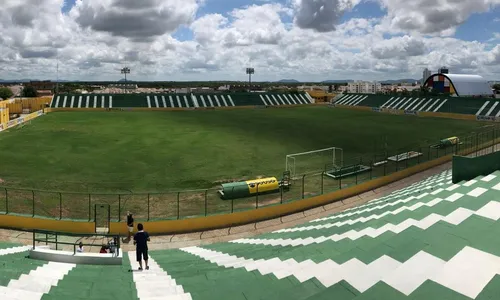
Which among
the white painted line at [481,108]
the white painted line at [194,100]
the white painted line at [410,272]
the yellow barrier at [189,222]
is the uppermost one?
the white painted line at [194,100]

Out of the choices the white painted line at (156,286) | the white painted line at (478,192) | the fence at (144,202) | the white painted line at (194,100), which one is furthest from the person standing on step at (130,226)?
the white painted line at (194,100)

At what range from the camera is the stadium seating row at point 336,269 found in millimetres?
7387

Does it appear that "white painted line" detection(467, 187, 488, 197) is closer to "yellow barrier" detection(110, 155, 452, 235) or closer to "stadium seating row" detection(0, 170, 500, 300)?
"stadium seating row" detection(0, 170, 500, 300)

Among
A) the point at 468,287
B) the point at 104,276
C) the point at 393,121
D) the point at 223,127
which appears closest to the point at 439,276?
the point at 468,287

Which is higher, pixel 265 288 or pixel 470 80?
pixel 470 80

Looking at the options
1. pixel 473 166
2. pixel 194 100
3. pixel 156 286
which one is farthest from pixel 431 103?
pixel 156 286

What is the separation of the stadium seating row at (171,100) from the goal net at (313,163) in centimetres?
6597

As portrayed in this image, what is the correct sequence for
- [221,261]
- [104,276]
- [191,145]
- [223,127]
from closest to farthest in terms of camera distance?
[104,276] < [221,261] < [191,145] < [223,127]

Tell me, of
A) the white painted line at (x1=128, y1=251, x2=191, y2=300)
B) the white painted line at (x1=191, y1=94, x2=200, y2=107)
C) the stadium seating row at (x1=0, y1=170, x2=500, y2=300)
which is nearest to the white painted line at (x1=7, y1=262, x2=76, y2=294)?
the stadium seating row at (x1=0, y1=170, x2=500, y2=300)

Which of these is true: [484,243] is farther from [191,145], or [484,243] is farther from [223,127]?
[223,127]

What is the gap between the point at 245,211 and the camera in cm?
2180

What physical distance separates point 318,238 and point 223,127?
4826 centimetres

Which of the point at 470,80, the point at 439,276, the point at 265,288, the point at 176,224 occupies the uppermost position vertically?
the point at 470,80

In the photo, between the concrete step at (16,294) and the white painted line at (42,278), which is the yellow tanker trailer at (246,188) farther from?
the concrete step at (16,294)
